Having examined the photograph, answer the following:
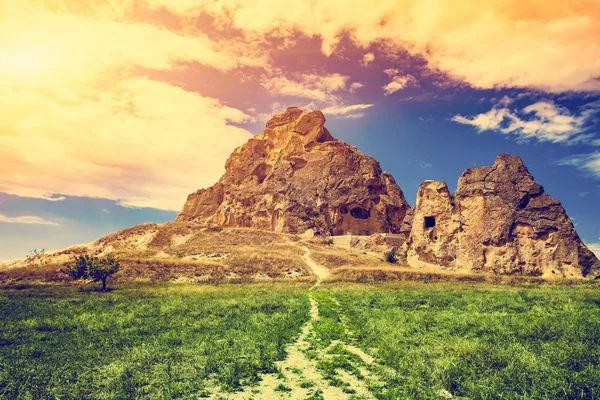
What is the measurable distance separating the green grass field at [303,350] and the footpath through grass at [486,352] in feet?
0.14

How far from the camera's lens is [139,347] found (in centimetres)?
1270

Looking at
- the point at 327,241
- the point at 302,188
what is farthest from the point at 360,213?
the point at 327,241

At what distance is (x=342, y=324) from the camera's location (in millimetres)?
17422

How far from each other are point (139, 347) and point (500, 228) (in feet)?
198

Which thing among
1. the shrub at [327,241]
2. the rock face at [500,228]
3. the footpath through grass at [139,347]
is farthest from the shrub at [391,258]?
the footpath through grass at [139,347]

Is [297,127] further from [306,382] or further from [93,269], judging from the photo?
[306,382]

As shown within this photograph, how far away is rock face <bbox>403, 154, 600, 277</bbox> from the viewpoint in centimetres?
5216

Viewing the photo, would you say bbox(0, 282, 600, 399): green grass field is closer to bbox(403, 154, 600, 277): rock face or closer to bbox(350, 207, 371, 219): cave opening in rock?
bbox(403, 154, 600, 277): rock face

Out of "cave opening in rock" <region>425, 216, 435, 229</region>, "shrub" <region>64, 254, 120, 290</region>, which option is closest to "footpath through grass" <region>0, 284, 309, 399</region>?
"shrub" <region>64, 254, 120, 290</region>

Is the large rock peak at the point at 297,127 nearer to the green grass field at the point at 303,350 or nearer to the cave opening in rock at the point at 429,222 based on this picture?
the cave opening in rock at the point at 429,222

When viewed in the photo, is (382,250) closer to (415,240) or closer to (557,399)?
(415,240)

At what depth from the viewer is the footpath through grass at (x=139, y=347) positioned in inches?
369

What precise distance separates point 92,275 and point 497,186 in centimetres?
6377

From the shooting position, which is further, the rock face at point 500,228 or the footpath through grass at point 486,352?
the rock face at point 500,228
